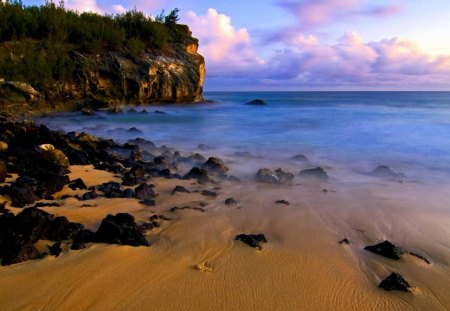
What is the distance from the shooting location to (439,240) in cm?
419

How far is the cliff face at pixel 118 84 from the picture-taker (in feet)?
56.0

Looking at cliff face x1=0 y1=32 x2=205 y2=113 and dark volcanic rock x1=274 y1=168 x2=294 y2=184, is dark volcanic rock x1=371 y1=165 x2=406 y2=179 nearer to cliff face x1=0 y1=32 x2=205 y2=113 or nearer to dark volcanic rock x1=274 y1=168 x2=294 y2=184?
dark volcanic rock x1=274 y1=168 x2=294 y2=184

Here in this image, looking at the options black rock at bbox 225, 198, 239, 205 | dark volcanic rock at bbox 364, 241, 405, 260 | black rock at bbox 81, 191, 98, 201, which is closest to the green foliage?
black rock at bbox 81, 191, 98, 201

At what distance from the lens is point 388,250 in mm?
3652

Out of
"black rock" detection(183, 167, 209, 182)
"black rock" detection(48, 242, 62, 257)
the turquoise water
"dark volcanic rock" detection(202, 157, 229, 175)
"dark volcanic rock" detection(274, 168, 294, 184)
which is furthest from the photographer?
the turquoise water

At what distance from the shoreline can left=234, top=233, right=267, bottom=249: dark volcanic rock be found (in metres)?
0.07

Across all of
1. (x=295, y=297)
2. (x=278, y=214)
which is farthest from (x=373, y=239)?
(x=295, y=297)

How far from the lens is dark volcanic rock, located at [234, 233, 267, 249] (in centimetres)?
369

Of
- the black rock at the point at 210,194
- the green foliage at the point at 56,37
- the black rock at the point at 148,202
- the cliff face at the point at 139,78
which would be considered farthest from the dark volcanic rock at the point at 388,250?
the cliff face at the point at 139,78

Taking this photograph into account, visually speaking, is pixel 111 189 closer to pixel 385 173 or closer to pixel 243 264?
pixel 243 264

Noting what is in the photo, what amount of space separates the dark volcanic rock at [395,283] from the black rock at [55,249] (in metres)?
2.79

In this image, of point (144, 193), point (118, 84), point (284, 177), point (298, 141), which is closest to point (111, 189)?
point (144, 193)

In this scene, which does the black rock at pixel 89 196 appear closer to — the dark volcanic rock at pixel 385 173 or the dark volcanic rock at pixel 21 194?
the dark volcanic rock at pixel 21 194

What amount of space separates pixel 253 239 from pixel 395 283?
4.41 ft
